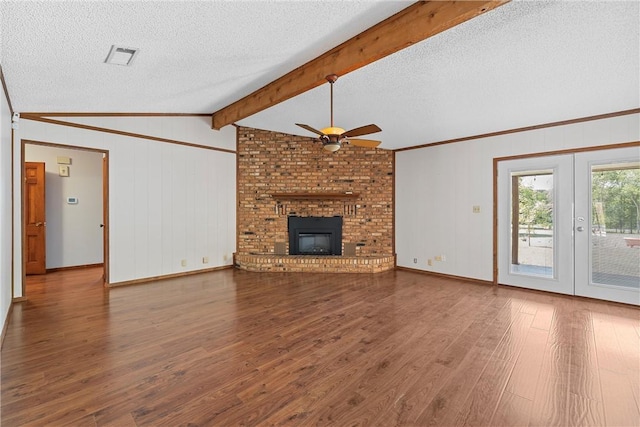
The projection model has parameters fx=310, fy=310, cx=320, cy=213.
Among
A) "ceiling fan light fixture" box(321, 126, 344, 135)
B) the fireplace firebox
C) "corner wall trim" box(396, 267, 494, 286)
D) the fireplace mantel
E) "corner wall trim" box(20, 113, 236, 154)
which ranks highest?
"corner wall trim" box(20, 113, 236, 154)

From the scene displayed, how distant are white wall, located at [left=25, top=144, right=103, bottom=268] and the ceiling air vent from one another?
4003mm

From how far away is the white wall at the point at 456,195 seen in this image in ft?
14.7

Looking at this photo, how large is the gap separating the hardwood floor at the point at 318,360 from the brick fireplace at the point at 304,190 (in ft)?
6.75

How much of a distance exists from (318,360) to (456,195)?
13.3ft

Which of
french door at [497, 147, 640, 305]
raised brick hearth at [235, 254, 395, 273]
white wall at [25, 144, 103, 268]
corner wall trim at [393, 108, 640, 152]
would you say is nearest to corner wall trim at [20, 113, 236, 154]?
white wall at [25, 144, 103, 268]

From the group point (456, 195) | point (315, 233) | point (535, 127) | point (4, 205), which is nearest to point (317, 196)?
point (315, 233)

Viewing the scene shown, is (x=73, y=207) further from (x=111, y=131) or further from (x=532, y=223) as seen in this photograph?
(x=532, y=223)

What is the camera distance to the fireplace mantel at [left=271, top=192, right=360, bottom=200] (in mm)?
5801

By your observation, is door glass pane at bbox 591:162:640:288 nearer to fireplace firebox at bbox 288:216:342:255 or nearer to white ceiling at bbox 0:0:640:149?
white ceiling at bbox 0:0:640:149

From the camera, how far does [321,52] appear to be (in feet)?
9.83

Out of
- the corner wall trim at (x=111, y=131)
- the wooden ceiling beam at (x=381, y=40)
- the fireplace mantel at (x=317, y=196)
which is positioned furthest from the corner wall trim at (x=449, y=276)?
the corner wall trim at (x=111, y=131)

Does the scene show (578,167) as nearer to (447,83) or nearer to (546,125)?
(546,125)

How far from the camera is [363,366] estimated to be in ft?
7.57

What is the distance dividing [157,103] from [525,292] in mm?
5884
